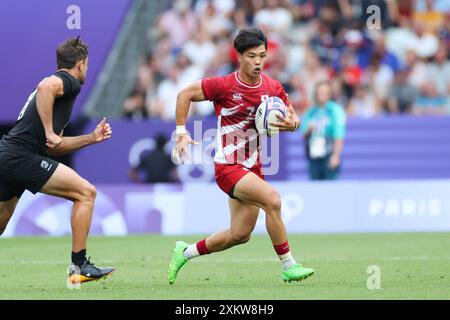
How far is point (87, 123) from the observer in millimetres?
21172

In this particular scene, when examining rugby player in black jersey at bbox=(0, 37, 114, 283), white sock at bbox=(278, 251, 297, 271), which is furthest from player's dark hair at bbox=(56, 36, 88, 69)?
white sock at bbox=(278, 251, 297, 271)

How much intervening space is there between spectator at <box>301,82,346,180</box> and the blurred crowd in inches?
118

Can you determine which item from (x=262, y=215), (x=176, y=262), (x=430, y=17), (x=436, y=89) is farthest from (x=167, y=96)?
(x=176, y=262)

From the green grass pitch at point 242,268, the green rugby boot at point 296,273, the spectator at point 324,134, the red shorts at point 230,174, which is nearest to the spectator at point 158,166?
the green grass pitch at point 242,268

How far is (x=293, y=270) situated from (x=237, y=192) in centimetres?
91

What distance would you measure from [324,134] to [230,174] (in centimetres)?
831

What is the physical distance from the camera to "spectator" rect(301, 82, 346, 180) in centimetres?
1903

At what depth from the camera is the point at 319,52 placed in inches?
938

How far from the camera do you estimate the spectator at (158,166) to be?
68.1 ft

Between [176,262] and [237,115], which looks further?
[176,262]

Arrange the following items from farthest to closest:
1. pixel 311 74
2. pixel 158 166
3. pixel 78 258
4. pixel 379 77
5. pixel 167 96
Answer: pixel 379 77
pixel 167 96
pixel 311 74
pixel 158 166
pixel 78 258

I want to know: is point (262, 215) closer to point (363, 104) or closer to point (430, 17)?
point (363, 104)

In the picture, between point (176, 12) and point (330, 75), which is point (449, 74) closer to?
point (330, 75)

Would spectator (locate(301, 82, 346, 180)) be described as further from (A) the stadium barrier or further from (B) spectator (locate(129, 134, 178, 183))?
(B) spectator (locate(129, 134, 178, 183))
